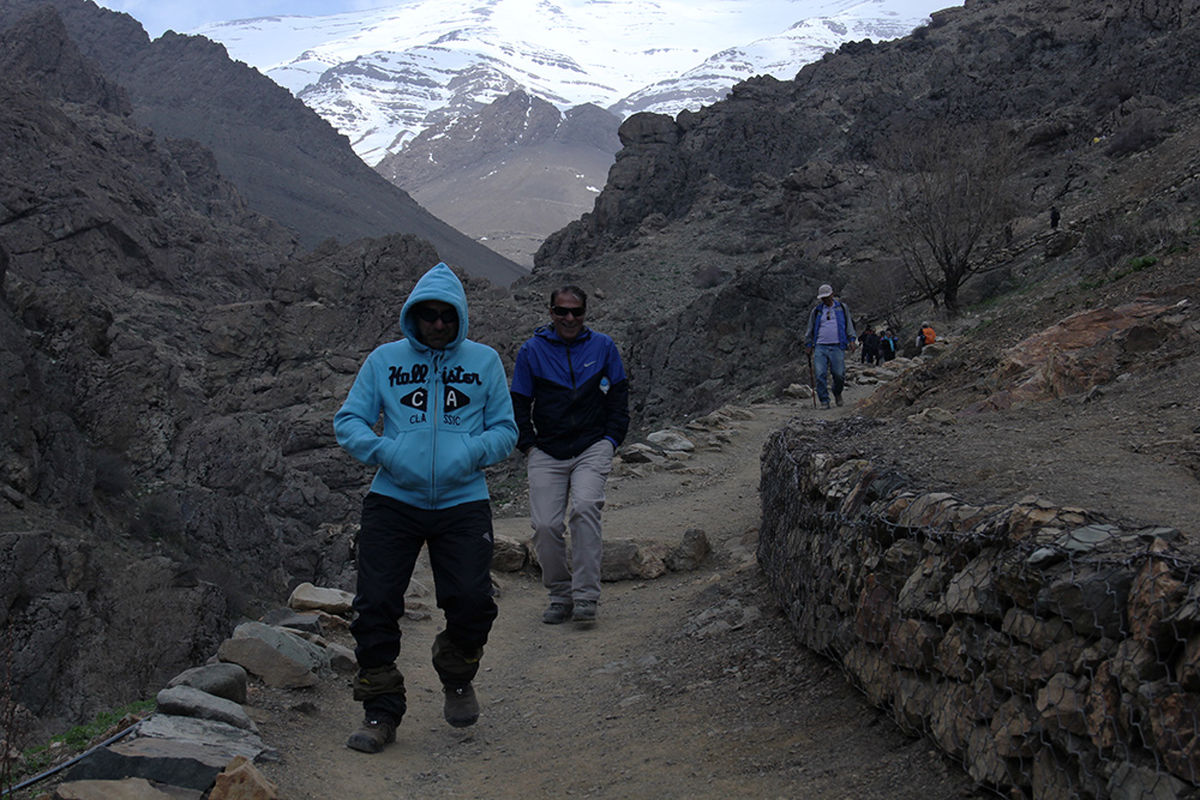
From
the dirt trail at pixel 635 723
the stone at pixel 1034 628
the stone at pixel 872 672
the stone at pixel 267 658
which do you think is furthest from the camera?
the stone at pixel 267 658

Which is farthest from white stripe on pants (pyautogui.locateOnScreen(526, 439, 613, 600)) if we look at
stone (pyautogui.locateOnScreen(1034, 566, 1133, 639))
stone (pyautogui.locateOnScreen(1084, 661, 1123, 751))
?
stone (pyautogui.locateOnScreen(1084, 661, 1123, 751))

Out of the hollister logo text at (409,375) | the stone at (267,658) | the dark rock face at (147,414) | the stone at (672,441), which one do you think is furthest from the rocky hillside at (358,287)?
the stone at (267,658)

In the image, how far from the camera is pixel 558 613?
6.90 meters

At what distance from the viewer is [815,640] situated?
4.76m

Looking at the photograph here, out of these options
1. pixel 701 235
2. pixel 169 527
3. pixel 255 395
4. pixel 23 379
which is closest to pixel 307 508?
pixel 169 527

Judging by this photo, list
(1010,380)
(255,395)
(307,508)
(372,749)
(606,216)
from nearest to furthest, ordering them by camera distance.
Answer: (372,749), (1010,380), (307,508), (255,395), (606,216)

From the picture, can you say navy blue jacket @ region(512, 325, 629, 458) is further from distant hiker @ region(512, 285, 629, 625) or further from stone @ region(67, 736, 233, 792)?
stone @ region(67, 736, 233, 792)

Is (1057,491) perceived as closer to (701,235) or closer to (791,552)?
(791,552)

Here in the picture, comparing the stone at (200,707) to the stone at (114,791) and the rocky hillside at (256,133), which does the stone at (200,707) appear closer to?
the stone at (114,791)

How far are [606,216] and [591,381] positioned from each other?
5863cm

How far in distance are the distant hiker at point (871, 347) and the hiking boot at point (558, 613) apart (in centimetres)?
1863

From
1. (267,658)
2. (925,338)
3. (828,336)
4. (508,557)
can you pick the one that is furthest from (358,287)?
(267,658)

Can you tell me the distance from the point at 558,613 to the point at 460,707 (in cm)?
230

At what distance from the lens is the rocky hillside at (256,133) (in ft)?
365
